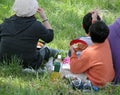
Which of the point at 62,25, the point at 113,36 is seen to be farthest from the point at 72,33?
the point at 113,36

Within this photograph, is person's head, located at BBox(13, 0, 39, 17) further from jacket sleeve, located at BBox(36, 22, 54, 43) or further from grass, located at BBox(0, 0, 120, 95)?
grass, located at BBox(0, 0, 120, 95)

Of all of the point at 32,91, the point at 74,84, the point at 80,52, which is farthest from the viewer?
the point at 80,52

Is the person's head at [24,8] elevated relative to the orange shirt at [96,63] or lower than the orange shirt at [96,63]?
elevated

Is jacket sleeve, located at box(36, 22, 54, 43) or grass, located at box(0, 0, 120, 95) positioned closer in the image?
grass, located at box(0, 0, 120, 95)

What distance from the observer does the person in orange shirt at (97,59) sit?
16.2ft

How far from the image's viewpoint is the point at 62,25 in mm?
7113

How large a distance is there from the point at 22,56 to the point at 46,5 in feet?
9.45

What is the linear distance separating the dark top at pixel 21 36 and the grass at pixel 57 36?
155mm

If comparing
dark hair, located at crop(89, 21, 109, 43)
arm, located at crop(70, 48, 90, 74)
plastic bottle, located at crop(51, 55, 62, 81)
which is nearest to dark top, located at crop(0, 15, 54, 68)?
plastic bottle, located at crop(51, 55, 62, 81)

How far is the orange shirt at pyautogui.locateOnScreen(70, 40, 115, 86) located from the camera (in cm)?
495

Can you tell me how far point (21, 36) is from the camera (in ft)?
17.0

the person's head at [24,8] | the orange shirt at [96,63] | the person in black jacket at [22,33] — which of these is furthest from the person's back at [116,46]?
the person's head at [24,8]

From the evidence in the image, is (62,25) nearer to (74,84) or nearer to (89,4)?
(89,4)

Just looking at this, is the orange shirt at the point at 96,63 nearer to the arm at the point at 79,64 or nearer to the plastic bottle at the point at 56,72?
the arm at the point at 79,64
